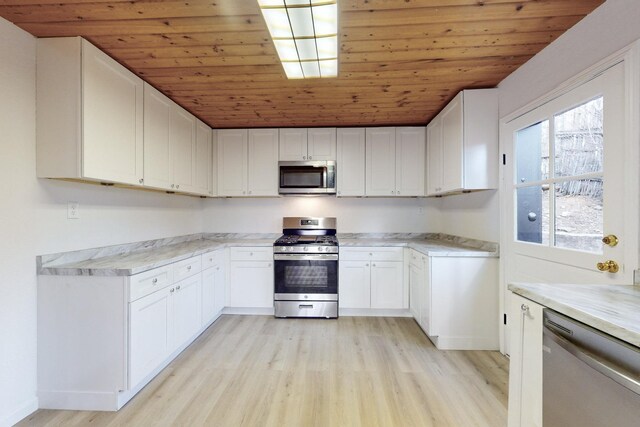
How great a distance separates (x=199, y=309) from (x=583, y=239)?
3000mm

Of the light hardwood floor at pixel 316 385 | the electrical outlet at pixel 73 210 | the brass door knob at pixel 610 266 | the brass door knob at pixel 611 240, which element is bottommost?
the light hardwood floor at pixel 316 385

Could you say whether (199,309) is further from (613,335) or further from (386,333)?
(613,335)

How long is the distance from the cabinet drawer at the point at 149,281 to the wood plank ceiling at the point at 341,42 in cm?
152

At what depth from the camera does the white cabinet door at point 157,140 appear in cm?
227

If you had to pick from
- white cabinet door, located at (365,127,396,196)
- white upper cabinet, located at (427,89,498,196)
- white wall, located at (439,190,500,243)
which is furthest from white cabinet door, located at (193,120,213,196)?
white wall, located at (439,190,500,243)

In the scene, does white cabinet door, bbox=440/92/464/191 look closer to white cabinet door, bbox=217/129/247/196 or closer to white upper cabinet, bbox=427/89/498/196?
white upper cabinet, bbox=427/89/498/196

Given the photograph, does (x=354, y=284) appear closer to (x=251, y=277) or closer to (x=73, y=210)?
(x=251, y=277)

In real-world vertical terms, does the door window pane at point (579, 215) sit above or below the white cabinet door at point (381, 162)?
below

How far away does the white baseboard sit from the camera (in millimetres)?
1552

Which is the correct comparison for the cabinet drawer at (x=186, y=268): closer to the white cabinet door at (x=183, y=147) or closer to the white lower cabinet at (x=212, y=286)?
the white lower cabinet at (x=212, y=286)

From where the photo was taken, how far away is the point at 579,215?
5.17ft

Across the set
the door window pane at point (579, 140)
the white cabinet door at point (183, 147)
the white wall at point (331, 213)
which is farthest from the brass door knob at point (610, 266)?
the white cabinet door at point (183, 147)

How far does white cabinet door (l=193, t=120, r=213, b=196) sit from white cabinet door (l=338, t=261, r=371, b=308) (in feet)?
6.19

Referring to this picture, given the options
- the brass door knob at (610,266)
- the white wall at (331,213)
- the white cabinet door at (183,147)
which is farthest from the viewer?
the white wall at (331,213)
